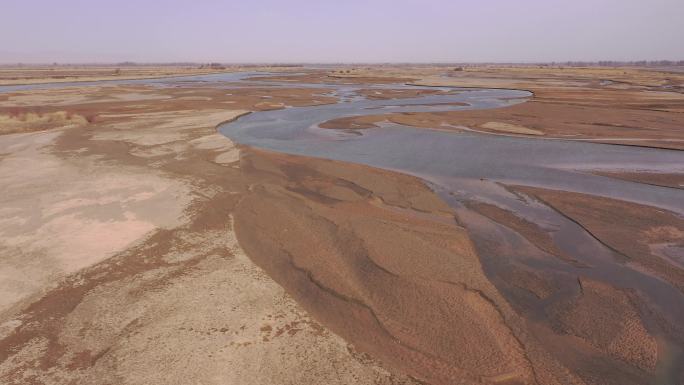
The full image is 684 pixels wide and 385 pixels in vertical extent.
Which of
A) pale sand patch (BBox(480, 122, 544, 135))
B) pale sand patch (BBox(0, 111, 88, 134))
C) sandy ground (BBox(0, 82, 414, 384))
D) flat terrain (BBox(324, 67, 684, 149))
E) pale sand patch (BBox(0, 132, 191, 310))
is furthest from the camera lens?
pale sand patch (BBox(0, 111, 88, 134))

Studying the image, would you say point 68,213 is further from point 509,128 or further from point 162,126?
point 509,128

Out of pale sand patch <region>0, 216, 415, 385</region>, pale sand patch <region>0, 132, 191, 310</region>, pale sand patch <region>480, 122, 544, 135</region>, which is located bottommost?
pale sand patch <region>0, 216, 415, 385</region>

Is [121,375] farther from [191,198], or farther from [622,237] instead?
→ [622,237]

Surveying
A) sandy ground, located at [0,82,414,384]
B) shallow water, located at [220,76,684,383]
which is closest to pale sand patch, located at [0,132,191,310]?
sandy ground, located at [0,82,414,384]

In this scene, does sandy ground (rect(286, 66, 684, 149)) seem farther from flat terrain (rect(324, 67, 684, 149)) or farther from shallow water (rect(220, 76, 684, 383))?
shallow water (rect(220, 76, 684, 383))

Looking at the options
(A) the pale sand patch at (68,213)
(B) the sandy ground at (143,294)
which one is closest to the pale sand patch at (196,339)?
(B) the sandy ground at (143,294)

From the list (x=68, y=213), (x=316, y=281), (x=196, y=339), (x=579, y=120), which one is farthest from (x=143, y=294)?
(x=579, y=120)

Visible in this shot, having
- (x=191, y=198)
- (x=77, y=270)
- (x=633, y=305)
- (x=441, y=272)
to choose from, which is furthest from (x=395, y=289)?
(x=191, y=198)
